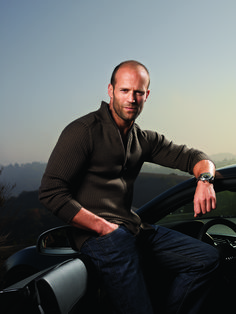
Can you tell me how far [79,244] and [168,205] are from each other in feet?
2.11

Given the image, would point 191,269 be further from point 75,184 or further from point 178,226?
point 75,184

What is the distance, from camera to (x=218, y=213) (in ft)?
7.72

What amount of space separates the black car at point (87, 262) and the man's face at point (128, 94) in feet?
1.82

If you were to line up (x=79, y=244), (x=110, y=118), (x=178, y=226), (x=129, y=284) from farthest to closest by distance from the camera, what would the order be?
(x=178, y=226), (x=110, y=118), (x=79, y=244), (x=129, y=284)

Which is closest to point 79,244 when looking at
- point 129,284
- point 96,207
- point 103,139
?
point 96,207

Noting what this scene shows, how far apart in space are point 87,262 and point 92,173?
18.8 inches

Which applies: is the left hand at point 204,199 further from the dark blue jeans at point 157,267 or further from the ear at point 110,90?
the ear at point 110,90

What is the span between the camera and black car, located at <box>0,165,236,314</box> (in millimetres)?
1483

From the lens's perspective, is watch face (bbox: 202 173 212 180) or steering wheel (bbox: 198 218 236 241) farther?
steering wheel (bbox: 198 218 236 241)

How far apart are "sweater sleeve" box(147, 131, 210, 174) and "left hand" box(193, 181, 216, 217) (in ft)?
1.32

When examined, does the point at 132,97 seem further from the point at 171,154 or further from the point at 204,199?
the point at 204,199

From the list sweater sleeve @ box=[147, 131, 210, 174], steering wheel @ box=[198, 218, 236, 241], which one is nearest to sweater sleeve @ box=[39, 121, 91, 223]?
sweater sleeve @ box=[147, 131, 210, 174]

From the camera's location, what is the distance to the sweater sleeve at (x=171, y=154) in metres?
2.46

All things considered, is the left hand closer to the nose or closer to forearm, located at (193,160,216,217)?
forearm, located at (193,160,216,217)
